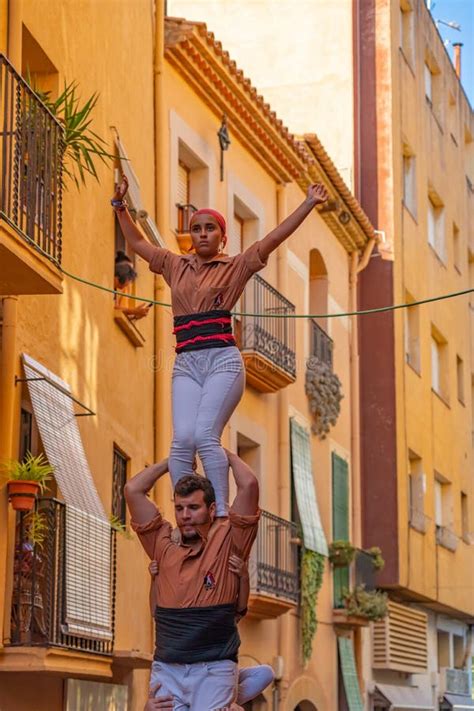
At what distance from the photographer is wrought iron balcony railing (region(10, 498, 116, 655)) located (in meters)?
13.6

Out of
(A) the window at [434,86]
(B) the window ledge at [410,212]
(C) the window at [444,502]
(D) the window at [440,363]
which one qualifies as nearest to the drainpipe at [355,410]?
(B) the window ledge at [410,212]

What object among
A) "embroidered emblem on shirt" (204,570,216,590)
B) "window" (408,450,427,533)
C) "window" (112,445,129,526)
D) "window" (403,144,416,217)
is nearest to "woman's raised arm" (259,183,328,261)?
"embroidered emblem on shirt" (204,570,216,590)

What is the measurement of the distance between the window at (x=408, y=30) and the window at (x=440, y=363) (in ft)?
21.1

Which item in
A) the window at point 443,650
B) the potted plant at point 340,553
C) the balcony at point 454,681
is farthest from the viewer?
the window at point 443,650

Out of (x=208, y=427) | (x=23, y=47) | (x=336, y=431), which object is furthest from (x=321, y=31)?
(x=208, y=427)

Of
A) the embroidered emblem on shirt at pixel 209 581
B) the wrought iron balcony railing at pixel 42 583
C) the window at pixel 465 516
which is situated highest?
the window at pixel 465 516

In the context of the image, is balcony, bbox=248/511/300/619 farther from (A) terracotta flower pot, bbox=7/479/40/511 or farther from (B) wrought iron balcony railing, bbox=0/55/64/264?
(B) wrought iron balcony railing, bbox=0/55/64/264

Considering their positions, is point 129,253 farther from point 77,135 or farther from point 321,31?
point 321,31

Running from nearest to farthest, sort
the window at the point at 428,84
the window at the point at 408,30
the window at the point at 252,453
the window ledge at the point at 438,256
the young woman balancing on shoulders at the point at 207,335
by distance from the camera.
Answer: the young woman balancing on shoulders at the point at 207,335 < the window at the point at 252,453 < the window at the point at 408,30 < the window ledge at the point at 438,256 < the window at the point at 428,84

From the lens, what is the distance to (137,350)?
61.8 ft

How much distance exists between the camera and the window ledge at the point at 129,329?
17.6m

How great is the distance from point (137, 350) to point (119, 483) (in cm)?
167

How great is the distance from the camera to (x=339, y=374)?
29.9 metres

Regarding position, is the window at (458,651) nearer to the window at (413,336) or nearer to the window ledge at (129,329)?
the window at (413,336)
